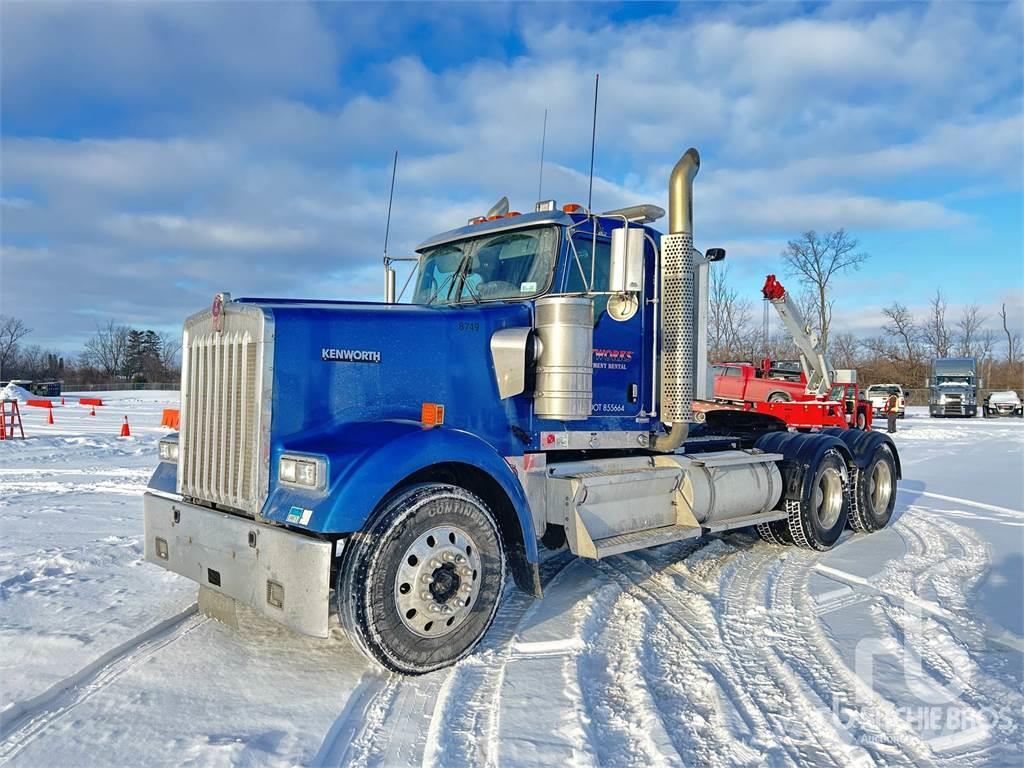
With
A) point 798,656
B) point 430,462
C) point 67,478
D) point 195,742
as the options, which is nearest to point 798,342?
point 798,656

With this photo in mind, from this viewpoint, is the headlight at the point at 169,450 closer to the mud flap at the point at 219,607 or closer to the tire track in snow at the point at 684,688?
the mud flap at the point at 219,607

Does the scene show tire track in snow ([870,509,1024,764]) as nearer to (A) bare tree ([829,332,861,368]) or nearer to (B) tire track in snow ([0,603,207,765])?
(B) tire track in snow ([0,603,207,765])

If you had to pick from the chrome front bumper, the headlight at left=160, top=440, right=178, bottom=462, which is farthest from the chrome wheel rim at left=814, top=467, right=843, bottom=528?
the headlight at left=160, top=440, right=178, bottom=462

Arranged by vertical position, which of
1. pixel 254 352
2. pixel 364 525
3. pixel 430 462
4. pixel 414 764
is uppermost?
pixel 254 352

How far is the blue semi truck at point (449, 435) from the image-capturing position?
3.67 metres

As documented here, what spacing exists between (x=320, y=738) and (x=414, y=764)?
46cm

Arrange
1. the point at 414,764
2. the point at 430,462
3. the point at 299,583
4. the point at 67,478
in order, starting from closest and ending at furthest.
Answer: the point at 414,764 < the point at 299,583 < the point at 430,462 < the point at 67,478

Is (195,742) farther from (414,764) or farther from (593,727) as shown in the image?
(593,727)

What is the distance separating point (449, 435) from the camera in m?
4.04

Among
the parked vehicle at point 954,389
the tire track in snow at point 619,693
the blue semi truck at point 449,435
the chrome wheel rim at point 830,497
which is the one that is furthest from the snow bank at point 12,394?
the parked vehicle at point 954,389

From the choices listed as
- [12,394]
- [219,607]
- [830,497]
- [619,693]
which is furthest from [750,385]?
[12,394]

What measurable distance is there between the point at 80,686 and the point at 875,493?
8.04 m

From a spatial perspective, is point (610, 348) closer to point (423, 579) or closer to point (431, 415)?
point (431, 415)

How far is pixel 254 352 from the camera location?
3889 millimetres
